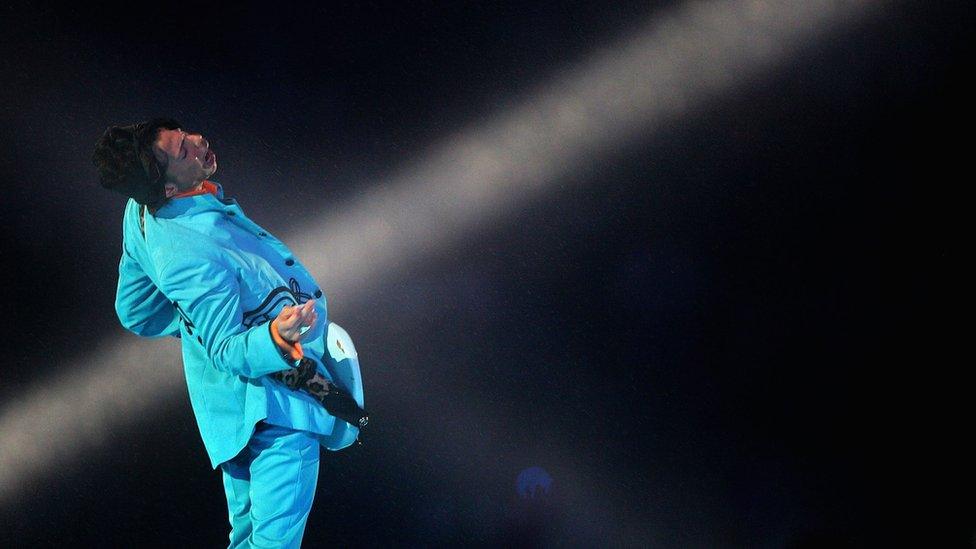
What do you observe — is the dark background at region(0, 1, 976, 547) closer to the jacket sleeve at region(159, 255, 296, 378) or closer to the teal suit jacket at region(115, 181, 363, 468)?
the teal suit jacket at region(115, 181, 363, 468)

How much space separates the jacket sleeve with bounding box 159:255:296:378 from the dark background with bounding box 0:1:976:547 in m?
0.77

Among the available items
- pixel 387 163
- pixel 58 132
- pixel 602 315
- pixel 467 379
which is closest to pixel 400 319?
pixel 467 379

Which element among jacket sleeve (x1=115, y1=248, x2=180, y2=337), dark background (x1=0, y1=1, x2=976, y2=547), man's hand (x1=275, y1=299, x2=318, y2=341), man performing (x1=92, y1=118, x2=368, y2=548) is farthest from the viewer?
dark background (x1=0, y1=1, x2=976, y2=547)

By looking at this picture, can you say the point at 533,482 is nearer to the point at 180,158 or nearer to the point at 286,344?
the point at 286,344

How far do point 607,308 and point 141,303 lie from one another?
145cm

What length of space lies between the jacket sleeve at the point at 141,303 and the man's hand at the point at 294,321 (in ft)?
1.66

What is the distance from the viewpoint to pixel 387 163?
2555 mm

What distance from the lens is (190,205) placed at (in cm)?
185

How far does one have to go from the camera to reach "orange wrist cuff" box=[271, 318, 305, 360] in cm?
164

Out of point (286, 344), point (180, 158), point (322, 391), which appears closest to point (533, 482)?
point (322, 391)

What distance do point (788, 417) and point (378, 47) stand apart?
73.3 inches

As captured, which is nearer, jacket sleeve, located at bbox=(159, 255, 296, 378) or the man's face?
jacket sleeve, located at bbox=(159, 255, 296, 378)

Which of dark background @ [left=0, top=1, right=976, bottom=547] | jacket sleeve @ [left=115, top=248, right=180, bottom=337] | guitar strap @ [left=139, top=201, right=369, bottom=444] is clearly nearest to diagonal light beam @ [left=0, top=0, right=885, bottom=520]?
dark background @ [left=0, top=1, right=976, bottom=547]

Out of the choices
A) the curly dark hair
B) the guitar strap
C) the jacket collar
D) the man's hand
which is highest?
the curly dark hair
